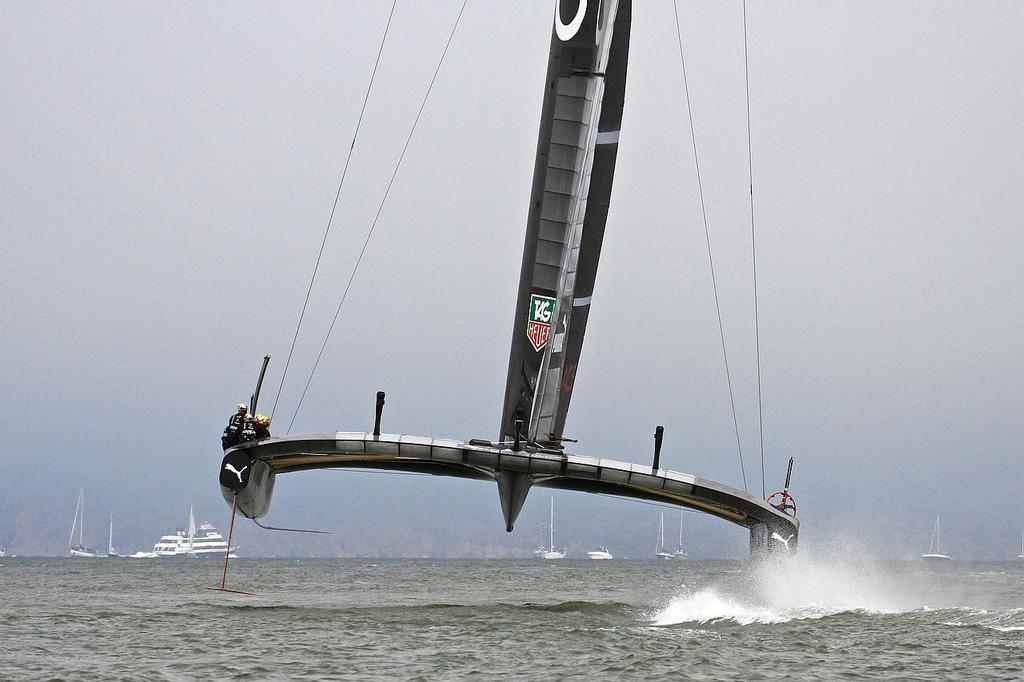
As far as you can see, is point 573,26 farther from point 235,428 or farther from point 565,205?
point 235,428

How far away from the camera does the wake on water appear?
51.5 ft

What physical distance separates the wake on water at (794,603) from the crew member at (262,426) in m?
5.30

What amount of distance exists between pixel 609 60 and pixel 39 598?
1797cm

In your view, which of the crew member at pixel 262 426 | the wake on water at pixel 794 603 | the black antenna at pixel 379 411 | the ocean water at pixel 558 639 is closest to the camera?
the ocean water at pixel 558 639

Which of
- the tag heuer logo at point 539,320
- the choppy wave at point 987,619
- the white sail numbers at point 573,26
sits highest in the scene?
the white sail numbers at point 573,26

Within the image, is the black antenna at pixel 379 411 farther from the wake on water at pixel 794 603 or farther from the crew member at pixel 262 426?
the wake on water at pixel 794 603

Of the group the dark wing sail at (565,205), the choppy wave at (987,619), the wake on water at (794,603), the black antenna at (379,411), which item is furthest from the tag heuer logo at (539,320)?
the choppy wave at (987,619)

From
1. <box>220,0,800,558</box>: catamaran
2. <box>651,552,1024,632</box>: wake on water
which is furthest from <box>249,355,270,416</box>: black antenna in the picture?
<box>651,552,1024,632</box>: wake on water

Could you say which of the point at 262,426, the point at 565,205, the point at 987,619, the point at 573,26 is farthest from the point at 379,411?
the point at 987,619

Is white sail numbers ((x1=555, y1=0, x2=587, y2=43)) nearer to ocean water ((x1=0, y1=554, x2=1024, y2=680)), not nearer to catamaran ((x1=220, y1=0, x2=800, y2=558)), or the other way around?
catamaran ((x1=220, y1=0, x2=800, y2=558))

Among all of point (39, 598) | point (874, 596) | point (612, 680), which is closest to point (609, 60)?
point (612, 680)

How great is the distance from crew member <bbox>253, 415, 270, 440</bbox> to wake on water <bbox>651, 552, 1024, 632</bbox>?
5.30 metres

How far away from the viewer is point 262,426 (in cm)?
1345

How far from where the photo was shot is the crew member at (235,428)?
44.4 ft
